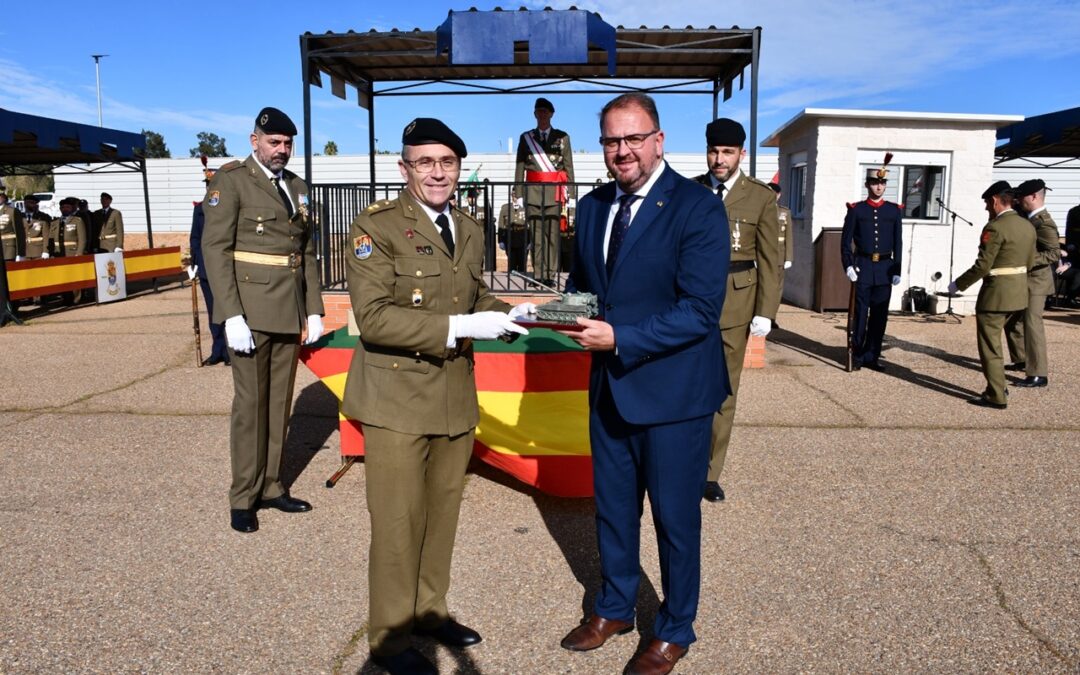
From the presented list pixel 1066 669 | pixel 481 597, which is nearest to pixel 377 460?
pixel 481 597

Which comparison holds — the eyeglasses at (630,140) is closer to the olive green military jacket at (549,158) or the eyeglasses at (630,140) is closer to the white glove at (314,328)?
the white glove at (314,328)

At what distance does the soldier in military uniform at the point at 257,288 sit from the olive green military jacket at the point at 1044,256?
272 inches

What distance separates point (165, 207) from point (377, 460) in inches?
1410

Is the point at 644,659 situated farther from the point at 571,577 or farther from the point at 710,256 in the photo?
the point at 710,256

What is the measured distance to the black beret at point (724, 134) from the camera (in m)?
4.49

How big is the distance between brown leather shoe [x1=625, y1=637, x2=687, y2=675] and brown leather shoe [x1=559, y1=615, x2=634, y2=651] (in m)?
0.19

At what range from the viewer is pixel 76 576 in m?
3.62

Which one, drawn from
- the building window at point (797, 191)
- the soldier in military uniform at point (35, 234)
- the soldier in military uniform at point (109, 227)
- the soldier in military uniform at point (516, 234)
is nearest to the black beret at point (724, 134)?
the soldier in military uniform at point (516, 234)

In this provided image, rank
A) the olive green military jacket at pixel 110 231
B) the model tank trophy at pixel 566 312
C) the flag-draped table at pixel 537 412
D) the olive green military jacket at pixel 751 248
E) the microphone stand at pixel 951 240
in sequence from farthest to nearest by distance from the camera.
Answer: the olive green military jacket at pixel 110 231 → the microphone stand at pixel 951 240 → the olive green military jacket at pixel 751 248 → the flag-draped table at pixel 537 412 → the model tank trophy at pixel 566 312

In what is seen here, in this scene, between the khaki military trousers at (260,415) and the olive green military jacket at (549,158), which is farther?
the olive green military jacket at (549,158)

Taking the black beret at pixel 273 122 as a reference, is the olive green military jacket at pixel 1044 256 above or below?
below

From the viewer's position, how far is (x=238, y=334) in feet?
13.3

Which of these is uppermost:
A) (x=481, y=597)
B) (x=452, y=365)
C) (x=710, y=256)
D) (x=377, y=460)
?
(x=710, y=256)

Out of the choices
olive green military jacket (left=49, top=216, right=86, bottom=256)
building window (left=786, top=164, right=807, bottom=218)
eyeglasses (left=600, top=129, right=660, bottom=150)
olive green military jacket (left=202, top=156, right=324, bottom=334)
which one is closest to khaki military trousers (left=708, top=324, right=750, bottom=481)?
eyeglasses (left=600, top=129, right=660, bottom=150)
